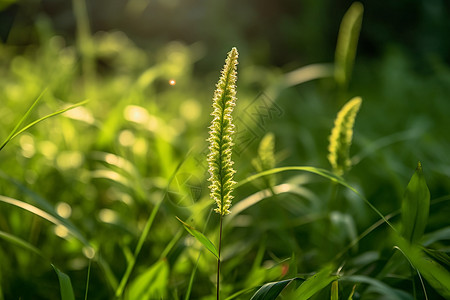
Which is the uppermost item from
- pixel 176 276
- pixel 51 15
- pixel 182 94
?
pixel 51 15

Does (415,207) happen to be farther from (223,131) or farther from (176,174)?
(176,174)

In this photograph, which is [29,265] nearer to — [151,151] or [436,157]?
[151,151]

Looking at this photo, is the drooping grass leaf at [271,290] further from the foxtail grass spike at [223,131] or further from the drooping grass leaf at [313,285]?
the foxtail grass spike at [223,131]

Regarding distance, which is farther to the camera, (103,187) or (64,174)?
(103,187)

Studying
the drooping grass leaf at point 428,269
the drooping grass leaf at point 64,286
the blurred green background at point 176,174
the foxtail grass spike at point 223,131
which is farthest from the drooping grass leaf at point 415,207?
the drooping grass leaf at point 64,286

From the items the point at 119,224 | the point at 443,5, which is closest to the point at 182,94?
the point at 119,224

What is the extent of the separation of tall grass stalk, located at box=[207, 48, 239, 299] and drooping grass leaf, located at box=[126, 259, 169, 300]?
0.32m

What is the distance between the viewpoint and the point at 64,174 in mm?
1388

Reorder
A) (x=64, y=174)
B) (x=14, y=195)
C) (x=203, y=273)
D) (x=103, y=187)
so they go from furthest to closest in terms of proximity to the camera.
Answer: (x=103, y=187)
(x=64, y=174)
(x=14, y=195)
(x=203, y=273)

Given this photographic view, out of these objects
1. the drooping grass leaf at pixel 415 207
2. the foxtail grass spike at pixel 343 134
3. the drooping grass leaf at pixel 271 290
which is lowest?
the drooping grass leaf at pixel 271 290

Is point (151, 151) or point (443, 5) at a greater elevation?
point (443, 5)

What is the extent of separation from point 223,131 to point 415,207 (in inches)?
15.1

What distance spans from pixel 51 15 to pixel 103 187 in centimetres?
488

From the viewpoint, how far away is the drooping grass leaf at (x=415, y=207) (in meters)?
0.71
